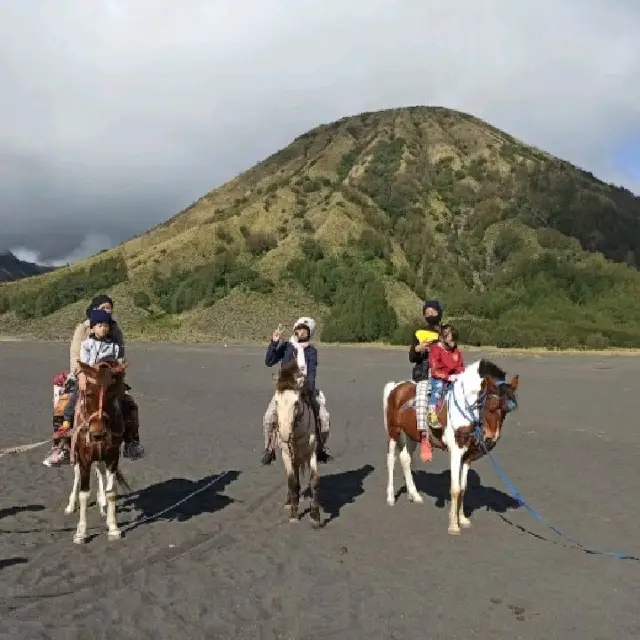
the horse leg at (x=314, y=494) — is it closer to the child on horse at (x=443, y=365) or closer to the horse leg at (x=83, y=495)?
the child on horse at (x=443, y=365)

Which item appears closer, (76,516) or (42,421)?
(76,516)

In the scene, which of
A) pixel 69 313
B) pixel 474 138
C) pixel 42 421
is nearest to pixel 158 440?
pixel 42 421

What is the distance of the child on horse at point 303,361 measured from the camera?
28.7ft

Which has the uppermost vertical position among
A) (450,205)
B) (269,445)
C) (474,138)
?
(474,138)

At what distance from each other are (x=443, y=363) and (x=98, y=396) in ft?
14.2

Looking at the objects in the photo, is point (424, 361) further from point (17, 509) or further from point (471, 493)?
point (17, 509)

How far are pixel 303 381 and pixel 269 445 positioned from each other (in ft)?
3.85

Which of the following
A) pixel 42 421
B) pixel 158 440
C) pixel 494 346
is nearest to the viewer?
pixel 158 440

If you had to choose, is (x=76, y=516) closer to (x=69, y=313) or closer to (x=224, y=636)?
(x=224, y=636)

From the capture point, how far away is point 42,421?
16156mm

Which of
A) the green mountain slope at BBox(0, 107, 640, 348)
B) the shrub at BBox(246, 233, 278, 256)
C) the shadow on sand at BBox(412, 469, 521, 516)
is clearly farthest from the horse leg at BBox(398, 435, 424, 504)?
the shrub at BBox(246, 233, 278, 256)

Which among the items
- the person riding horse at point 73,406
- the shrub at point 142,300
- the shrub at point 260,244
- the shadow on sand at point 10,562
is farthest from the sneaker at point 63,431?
the shrub at point 260,244

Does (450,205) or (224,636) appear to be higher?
(450,205)

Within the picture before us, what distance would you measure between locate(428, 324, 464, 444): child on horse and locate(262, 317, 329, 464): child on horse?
1432 mm
